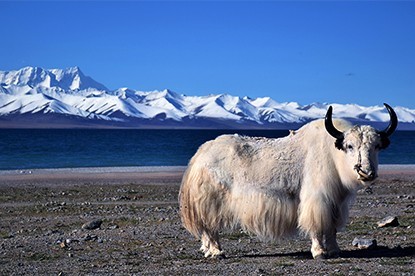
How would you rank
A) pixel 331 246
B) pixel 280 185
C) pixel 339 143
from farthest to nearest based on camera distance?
pixel 280 185
pixel 331 246
pixel 339 143

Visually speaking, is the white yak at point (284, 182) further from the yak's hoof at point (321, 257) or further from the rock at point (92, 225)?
the rock at point (92, 225)

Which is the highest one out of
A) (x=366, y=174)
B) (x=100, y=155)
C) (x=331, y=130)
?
(x=331, y=130)

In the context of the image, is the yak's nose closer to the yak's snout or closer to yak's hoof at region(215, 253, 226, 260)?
the yak's snout

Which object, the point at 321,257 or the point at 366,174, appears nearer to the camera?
the point at 366,174

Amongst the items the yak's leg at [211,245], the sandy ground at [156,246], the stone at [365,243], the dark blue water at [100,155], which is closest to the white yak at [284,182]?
the yak's leg at [211,245]

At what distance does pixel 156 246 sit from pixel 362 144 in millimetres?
4004

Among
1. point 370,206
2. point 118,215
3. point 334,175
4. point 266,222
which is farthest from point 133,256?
point 370,206

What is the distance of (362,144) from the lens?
1000cm

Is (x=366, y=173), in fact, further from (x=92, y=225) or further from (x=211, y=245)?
(x=92, y=225)

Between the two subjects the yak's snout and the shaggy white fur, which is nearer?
the yak's snout

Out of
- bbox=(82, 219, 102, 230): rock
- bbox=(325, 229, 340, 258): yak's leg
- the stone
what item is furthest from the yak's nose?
bbox=(82, 219, 102, 230): rock

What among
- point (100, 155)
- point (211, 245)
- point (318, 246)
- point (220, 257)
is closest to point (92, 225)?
point (211, 245)

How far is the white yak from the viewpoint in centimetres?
1026

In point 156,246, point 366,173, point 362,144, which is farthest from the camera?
point 156,246
